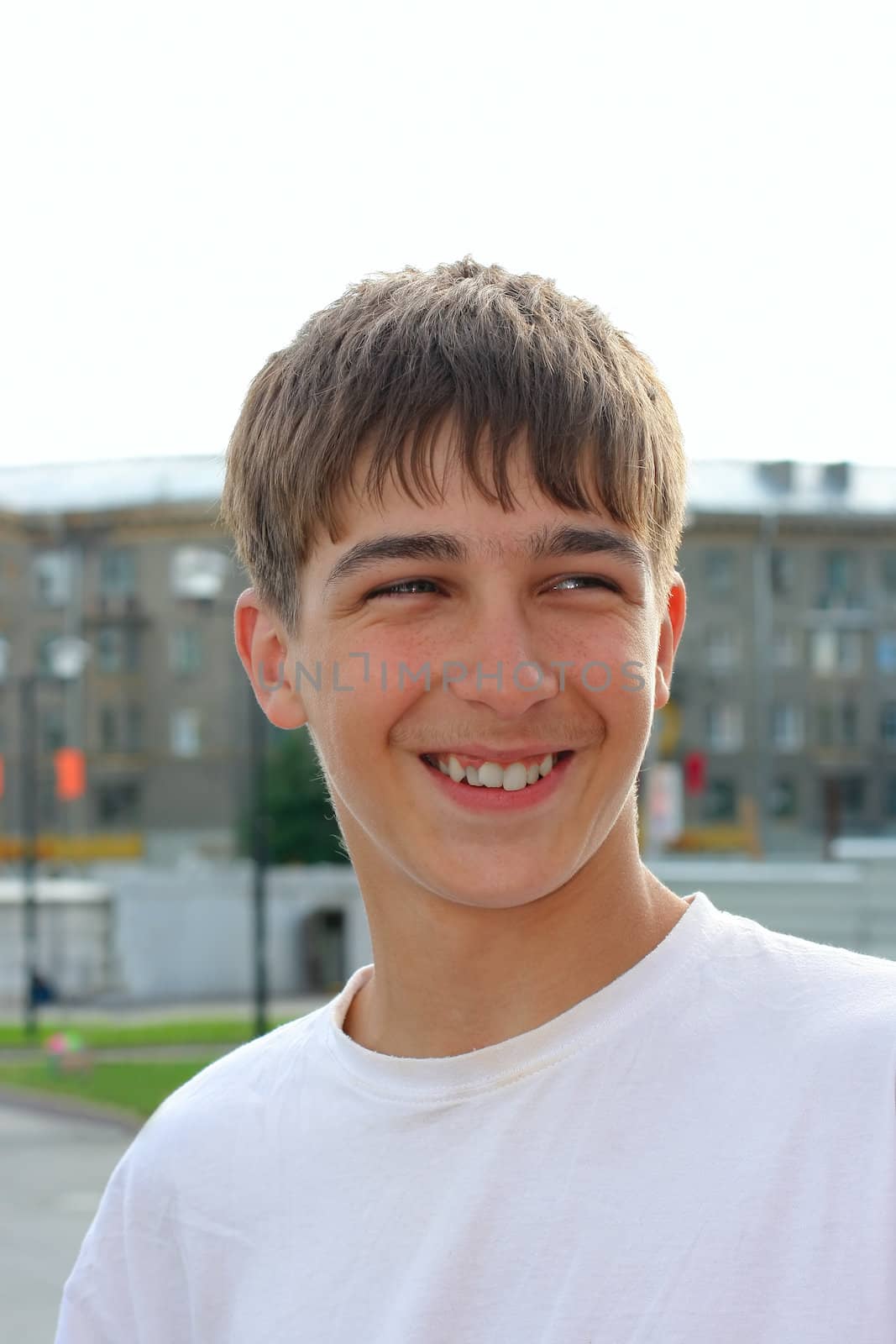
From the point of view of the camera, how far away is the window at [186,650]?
5116cm

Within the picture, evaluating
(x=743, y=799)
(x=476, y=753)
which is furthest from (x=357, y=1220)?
(x=743, y=799)

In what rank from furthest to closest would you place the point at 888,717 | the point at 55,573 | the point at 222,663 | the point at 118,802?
the point at 222,663 → the point at 118,802 → the point at 55,573 → the point at 888,717

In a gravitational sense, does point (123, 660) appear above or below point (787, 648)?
below

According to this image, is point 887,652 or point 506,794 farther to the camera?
point 887,652

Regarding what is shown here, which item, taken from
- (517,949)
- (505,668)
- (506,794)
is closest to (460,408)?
(505,668)

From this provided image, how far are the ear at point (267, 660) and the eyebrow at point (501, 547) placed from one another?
223mm

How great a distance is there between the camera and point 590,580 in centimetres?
154

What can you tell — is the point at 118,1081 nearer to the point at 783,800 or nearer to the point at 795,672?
the point at 783,800

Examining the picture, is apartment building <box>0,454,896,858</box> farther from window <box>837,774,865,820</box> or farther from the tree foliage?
the tree foliage

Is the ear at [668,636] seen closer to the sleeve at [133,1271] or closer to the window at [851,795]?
the sleeve at [133,1271]

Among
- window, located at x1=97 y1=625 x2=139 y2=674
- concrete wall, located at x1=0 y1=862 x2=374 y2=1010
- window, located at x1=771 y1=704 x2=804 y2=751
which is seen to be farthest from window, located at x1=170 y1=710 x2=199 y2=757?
window, located at x1=771 y1=704 x2=804 y2=751

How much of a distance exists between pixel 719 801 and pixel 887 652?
20.8ft

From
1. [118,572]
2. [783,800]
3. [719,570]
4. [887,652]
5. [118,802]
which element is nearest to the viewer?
[719,570]

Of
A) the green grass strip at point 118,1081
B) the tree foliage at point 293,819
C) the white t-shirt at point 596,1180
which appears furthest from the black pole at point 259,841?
the tree foliage at point 293,819
